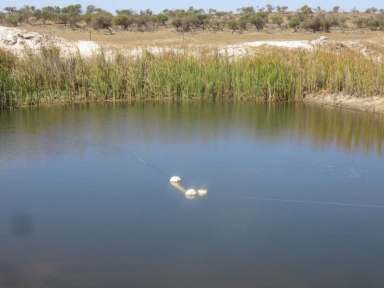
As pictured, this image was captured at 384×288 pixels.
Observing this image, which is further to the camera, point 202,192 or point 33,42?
point 33,42

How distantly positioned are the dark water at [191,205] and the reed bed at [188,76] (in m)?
2.47

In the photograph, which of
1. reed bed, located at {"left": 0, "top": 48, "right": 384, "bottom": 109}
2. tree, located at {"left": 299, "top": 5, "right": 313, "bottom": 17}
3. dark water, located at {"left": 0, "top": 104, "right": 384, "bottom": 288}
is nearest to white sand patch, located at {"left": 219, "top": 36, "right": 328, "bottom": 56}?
reed bed, located at {"left": 0, "top": 48, "right": 384, "bottom": 109}

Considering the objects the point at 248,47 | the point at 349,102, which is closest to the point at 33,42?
the point at 248,47

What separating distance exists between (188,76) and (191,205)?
287 inches

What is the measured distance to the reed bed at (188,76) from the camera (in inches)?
503

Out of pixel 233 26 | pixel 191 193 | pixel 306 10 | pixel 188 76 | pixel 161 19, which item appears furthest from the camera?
pixel 306 10

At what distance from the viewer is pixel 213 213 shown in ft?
19.9

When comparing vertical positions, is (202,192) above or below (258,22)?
below

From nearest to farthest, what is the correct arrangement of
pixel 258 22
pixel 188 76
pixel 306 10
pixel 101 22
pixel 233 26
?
1. pixel 188 76
2. pixel 101 22
3. pixel 233 26
4. pixel 258 22
5. pixel 306 10

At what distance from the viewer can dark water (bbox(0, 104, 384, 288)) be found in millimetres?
4895

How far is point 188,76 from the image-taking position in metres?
13.2

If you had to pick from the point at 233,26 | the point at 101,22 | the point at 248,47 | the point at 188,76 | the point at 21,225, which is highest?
the point at 101,22

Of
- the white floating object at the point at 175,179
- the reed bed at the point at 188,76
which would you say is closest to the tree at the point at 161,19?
the reed bed at the point at 188,76

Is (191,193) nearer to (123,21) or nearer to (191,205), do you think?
(191,205)
